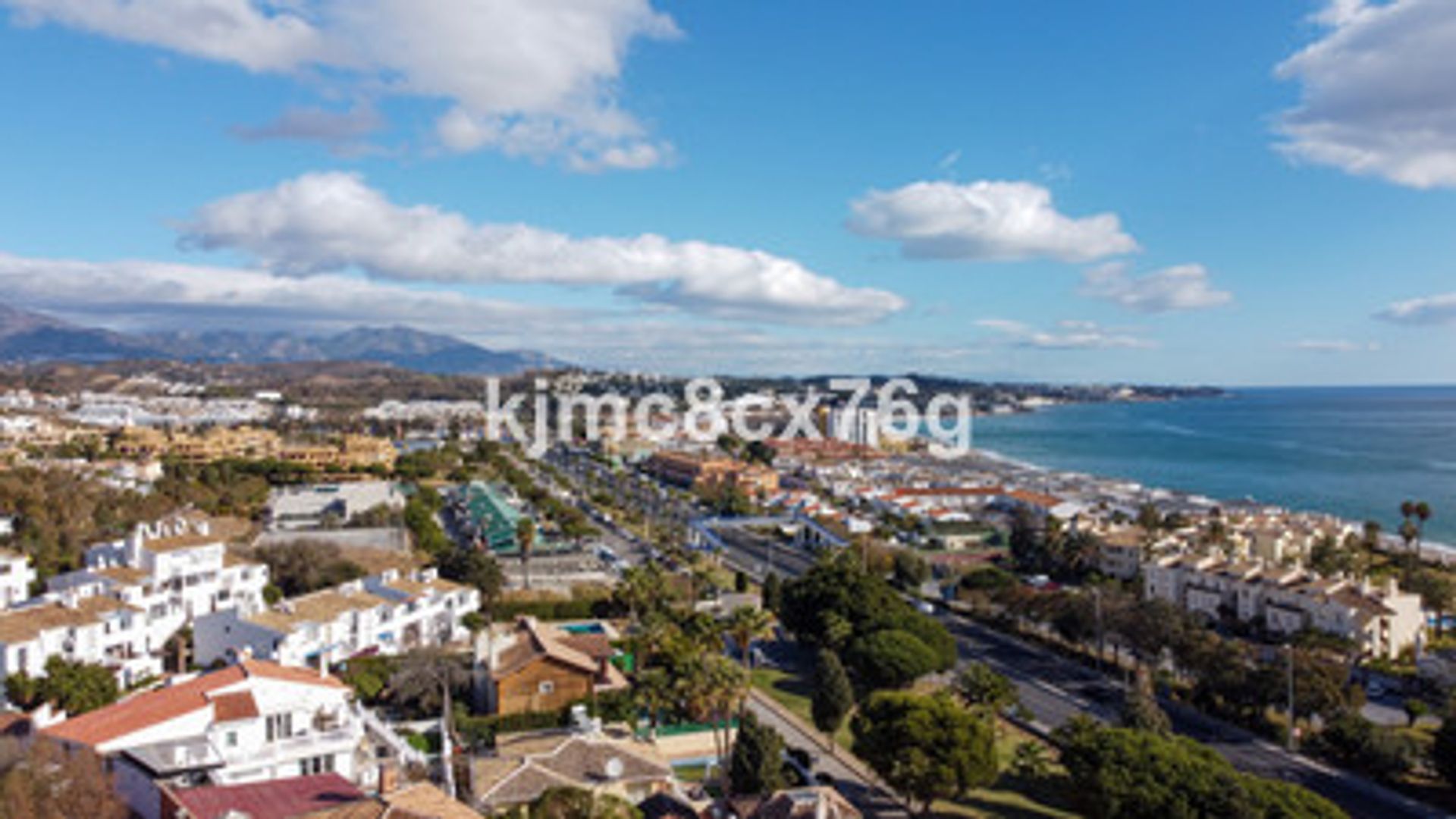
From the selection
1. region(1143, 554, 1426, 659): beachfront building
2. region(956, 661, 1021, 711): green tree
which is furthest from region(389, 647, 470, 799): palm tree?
region(1143, 554, 1426, 659): beachfront building

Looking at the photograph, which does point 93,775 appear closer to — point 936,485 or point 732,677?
point 732,677

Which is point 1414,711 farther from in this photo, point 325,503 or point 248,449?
point 248,449

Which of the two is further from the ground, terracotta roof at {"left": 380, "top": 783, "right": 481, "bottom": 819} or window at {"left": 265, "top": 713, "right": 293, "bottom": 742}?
terracotta roof at {"left": 380, "top": 783, "right": 481, "bottom": 819}

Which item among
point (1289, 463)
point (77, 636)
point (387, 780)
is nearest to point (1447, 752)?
point (387, 780)

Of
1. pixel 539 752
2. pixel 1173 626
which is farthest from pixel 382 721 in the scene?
pixel 1173 626

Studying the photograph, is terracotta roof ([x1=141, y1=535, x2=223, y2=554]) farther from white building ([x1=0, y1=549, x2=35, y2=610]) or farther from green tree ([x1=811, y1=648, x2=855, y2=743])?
green tree ([x1=811, y1=648, x2=855, y2=743])

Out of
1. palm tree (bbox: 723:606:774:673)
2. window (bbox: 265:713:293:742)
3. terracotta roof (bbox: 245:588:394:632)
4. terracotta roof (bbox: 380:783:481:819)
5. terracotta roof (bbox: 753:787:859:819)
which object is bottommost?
terracotta roof (bbox: 753:787:859:819)
